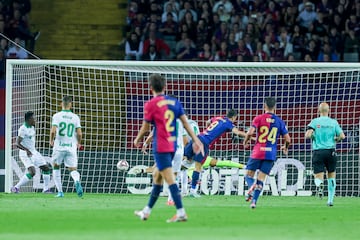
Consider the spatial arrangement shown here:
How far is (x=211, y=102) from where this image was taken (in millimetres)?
25797

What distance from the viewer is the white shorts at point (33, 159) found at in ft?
79.7

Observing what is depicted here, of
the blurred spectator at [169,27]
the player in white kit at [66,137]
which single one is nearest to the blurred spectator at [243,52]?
the blurred spectator at [169,27]

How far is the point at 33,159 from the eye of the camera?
2450 centimetres

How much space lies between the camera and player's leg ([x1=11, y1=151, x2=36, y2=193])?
23969mm

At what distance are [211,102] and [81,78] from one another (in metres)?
3.11

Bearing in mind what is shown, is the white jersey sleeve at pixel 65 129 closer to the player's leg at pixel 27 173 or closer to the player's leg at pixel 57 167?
the player's leg at pixel 57 167

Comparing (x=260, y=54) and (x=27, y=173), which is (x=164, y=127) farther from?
(x=260, y=54)

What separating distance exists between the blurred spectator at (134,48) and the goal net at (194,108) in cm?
323

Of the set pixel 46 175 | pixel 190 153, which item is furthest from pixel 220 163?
pixel 46 175

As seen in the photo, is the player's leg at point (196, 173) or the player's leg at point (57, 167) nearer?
the player's leg at point (57, 167)

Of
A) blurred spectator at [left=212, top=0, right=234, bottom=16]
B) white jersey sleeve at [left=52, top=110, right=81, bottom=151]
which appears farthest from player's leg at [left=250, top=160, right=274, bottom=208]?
blurred spectator at [left=212, top=0, right=234, bottom=16]

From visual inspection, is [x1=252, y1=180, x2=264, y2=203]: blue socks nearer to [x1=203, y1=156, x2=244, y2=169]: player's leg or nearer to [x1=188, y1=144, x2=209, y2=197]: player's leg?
[x1=188, y1=144, x2=209, y2=197]: player's leg

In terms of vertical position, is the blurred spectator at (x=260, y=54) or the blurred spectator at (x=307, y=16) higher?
the blurred spectator at (x=307, y=16)

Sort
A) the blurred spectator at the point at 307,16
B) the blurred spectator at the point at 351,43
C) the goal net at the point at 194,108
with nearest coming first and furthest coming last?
the goal net at the point at 194,108 → the blurred spectator at the point at 351,43 → the blurred spectator at the point at 307,16
